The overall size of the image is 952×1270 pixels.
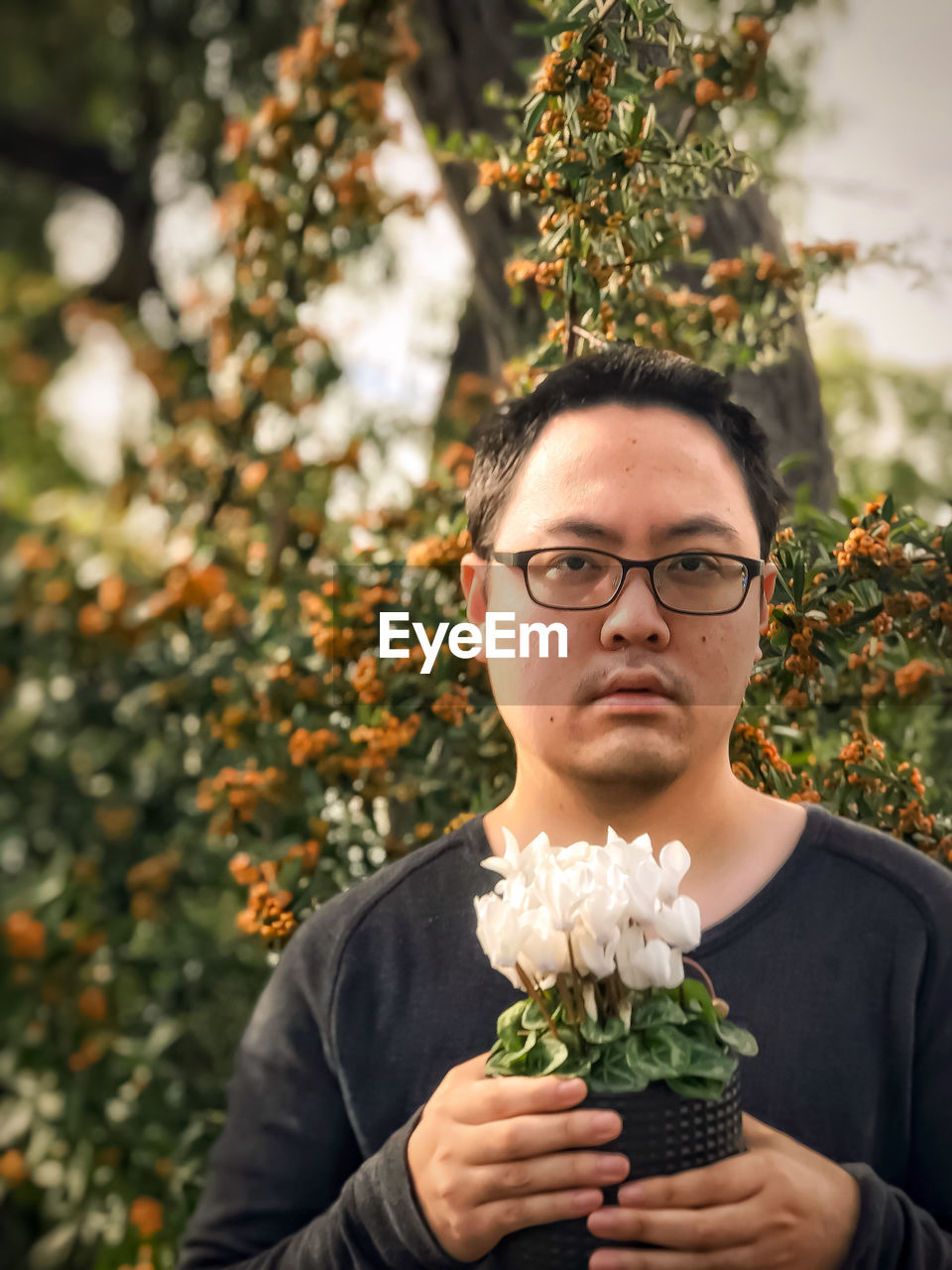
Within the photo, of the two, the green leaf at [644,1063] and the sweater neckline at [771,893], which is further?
the sweater neckline at [771,893]

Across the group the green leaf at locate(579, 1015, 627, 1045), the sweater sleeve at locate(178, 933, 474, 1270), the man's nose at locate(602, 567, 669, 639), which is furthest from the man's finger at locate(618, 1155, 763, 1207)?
the man's nose at locate(602, 567, 669, 639)

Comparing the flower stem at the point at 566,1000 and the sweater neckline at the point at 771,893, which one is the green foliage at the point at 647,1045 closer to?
the flower stem at the point at 566,1000

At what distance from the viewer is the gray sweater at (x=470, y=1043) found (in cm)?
86

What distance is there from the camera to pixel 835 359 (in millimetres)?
2828

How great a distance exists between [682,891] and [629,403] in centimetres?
44

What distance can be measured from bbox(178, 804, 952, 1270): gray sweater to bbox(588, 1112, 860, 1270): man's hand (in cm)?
3

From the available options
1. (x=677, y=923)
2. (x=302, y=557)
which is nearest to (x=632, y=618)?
(x=677, y=923)

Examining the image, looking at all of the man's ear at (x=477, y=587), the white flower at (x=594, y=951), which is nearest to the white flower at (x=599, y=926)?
the white flower at (x=594, y=951)

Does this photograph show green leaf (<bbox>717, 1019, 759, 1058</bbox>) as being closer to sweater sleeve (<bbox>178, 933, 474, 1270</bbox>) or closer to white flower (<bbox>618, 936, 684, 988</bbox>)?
white flower (<bbox>618, 936, 684, 988</bbox>)

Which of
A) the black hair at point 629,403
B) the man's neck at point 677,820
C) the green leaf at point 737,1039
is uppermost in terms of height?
Result: the black hair at point 629,403

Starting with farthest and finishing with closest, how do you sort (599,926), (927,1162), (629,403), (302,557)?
1. (302,557)
2. (629,403)
3. (927,1162)
4. (599,926)

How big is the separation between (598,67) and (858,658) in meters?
0.69

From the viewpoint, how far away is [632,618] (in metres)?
0.92

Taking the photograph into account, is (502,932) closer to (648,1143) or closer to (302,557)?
(648,1143)
